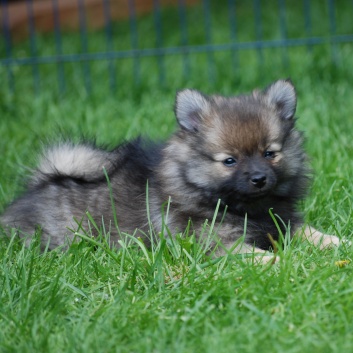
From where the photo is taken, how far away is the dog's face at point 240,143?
357 cm

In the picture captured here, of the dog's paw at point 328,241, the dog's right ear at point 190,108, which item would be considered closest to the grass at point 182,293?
the dog's paw at point 328,241

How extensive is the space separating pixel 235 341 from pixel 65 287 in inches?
33.0

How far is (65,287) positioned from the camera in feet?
10.2

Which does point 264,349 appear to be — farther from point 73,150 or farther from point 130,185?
point 73,150

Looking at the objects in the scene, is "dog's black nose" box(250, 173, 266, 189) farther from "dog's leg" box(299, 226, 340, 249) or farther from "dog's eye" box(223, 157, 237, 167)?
"dog's leg" box(299, 226, 340, 249)

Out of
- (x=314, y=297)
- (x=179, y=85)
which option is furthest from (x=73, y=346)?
(x=179, y=85)

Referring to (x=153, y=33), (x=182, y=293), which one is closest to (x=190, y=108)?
(x=182, y=293)

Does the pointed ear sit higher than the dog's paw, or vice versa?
the pointed ear

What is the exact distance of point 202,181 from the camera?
3.69 metres

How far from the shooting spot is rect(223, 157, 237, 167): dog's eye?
3.61m

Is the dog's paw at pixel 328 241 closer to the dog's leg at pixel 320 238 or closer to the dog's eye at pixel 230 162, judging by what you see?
the dog's leg at pixel 320 238

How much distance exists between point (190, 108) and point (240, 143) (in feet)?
1.16

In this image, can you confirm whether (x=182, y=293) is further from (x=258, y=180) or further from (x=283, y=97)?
(x=283, y=97)

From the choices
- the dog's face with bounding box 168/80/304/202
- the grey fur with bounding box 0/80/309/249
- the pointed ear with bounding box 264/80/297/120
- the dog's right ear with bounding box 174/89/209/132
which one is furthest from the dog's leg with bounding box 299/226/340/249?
the dog's right ear with bounding box 174/89/209/132
